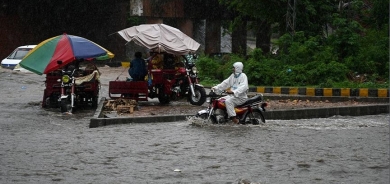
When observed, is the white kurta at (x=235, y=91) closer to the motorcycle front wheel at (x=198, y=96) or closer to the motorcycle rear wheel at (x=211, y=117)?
the motorcycle rear wheel at (x=211, y=117)

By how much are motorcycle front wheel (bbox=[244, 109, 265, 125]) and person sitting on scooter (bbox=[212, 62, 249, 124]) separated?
9.7 inches

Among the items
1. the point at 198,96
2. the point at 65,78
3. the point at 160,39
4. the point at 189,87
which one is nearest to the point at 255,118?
the point at 198,96

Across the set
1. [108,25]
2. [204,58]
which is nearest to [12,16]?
[108,25]

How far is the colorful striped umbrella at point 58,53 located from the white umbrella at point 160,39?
0.87 meters

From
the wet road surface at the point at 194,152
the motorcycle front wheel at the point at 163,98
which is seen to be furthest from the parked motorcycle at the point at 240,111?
the motorcycle front wheel at the point at 163,98

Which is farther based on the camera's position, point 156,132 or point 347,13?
point 347,13

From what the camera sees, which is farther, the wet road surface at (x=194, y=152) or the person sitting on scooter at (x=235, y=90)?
the person sitting on scooter at (x=235, y=90)

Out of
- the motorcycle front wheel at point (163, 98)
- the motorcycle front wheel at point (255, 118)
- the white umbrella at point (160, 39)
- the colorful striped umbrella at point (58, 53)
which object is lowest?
the motorcycle front wheel at point (255, 118)

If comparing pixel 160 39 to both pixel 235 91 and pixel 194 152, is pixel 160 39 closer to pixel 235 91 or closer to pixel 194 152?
pixel 235 91

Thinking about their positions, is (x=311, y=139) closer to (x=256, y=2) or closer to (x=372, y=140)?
(x=372, y=140)

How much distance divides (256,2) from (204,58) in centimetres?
294

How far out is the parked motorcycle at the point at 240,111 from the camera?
613 inches

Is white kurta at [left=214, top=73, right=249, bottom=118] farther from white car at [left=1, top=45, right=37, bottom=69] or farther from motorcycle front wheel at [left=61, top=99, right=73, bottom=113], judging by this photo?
white car at [left=1, top=45, right=37, bottom=69]

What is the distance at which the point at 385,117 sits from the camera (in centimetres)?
1791
